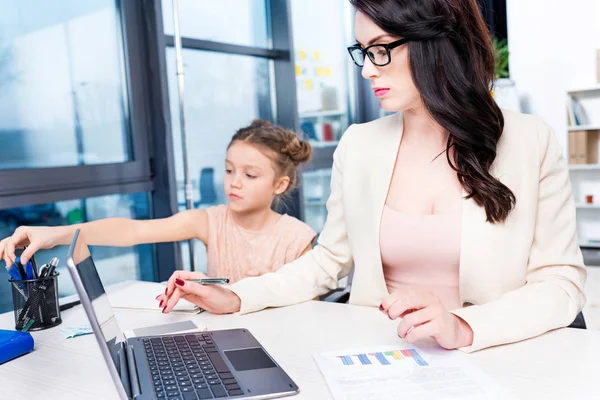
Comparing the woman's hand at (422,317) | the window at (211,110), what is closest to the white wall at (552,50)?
the window at (211,110)

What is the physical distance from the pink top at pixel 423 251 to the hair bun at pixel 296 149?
738 millimetres

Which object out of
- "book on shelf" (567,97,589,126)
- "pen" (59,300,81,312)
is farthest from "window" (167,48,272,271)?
"book on shelf" (567,97,589,126)

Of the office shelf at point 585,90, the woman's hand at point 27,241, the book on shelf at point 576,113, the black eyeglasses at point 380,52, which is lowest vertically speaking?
the woman's hand at point 27,241

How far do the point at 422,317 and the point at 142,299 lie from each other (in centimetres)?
75

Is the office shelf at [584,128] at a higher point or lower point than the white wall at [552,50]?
lower

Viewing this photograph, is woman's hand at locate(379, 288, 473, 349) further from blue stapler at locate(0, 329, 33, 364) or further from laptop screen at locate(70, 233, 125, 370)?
blue stapler at locate(0, 329, 33, 364)

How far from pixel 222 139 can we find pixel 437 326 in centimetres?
270

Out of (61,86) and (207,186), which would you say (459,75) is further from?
(207,186)

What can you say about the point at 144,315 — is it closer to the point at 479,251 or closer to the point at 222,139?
the point at 479,251

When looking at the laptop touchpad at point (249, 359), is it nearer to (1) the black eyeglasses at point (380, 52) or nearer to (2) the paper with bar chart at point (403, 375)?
(2) the paper with bar chart at point (403, 375)

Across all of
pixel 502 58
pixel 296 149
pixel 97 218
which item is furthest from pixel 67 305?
pixel 502 58

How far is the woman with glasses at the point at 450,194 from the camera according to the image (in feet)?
3.91

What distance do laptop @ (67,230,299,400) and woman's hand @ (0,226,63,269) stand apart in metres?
0.32

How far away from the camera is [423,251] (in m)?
1.27
